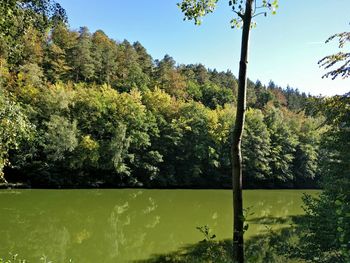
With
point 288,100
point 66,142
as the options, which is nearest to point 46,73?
point 66,142

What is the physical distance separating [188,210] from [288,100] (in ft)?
277

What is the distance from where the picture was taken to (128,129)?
139 ft

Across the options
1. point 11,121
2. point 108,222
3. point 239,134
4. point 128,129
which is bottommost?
point 108,222

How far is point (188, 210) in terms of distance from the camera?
85.8 feet

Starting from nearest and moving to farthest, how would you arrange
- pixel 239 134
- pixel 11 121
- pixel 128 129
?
1. pixel 239 134
2. pixel 11 121
3. pixel 128 129

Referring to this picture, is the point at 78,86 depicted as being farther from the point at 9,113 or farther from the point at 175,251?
the point at 9,113

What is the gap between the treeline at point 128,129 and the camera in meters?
36.0

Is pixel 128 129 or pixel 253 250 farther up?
pixel 128 129

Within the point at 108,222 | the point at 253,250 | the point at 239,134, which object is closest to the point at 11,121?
the point at 239,134

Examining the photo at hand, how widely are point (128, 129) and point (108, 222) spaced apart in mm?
22300

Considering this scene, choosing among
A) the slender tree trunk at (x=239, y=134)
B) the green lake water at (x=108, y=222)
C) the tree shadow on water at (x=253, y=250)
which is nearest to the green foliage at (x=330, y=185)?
the tree shadow on water at (x=253, y=250)

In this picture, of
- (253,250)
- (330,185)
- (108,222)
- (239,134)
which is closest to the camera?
(239,134)

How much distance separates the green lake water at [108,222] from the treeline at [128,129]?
535cm

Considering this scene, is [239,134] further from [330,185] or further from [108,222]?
[108,222]
